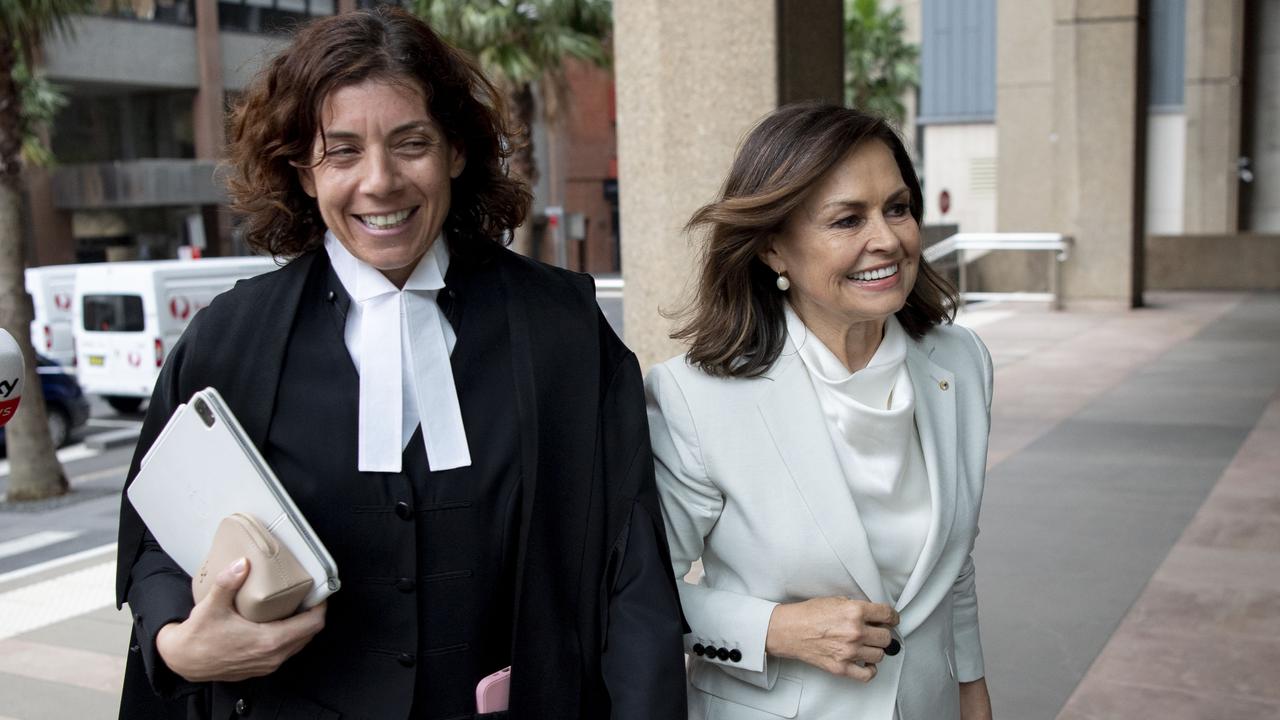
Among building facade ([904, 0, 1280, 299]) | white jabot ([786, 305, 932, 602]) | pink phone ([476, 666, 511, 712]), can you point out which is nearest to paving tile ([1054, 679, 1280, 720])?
white jabot ([786, 305, 932, 602])

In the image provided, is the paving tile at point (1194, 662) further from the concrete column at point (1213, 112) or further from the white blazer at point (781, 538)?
the concrete column at point (1213, 112)

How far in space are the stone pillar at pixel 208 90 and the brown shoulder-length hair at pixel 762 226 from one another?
3957cm

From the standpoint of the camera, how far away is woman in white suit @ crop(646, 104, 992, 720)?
2.01m

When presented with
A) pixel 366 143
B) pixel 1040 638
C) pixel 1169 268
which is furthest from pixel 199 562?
pixel 1169 268

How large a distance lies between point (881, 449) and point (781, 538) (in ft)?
0.72

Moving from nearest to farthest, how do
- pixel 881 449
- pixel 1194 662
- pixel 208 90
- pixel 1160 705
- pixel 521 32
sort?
pixel 881 449 → pixel 1160 705 → pixel 1194 662 → pixel 521 32 → pixel 208 90

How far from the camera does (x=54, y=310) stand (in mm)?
21812

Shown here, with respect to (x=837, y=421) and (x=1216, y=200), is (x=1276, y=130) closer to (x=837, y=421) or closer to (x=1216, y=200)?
(x=1216, y=200)

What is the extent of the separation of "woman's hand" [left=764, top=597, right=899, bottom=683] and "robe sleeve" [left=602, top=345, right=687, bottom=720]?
0.16 metres

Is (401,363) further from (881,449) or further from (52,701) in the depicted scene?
(52,701)

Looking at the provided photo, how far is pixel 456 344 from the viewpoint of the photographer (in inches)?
77.7

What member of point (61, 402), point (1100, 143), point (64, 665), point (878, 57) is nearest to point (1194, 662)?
point (64, 665)

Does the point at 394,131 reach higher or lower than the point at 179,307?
higher

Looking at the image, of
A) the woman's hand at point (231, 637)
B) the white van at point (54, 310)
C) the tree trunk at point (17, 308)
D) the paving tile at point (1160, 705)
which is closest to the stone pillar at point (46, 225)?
the white van at point (54, 310)
